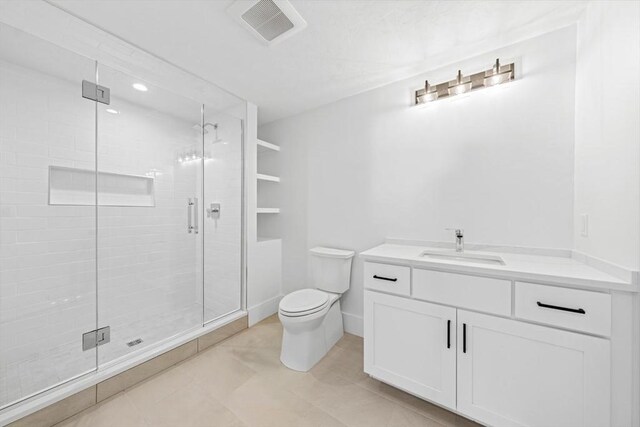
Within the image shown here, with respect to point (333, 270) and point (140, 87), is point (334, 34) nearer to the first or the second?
point (140, 87)

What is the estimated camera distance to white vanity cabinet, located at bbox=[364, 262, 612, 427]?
40.2 inches

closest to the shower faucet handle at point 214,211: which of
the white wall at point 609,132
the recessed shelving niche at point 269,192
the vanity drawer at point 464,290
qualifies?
the recessed shelving niche at point 269,192

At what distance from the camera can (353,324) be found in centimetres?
233

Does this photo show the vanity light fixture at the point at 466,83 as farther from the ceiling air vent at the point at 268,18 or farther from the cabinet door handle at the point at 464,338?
the cabinet door handle at the point at 464,338

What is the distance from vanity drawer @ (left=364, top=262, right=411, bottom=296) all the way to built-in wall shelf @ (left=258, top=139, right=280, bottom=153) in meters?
1.84

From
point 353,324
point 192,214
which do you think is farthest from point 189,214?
point 353,324

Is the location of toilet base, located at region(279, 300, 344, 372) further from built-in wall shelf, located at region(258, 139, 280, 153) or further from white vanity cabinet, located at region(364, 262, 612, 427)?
built-in wall shelf, located at region(258, 139, 280, 153)

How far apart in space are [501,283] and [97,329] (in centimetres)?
268

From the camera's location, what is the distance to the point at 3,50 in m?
1.42

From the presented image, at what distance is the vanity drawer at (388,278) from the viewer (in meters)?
1.48

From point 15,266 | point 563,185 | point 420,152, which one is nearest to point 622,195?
point 563,185

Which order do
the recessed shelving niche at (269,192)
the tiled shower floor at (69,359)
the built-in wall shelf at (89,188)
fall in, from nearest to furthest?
the tiled shower floor at (69,359) → the built-in wall shelf at (89,188) → the recessed shelving niche at (269,192)

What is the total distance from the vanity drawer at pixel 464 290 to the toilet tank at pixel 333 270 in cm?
88

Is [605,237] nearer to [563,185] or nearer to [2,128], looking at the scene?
[563,185]
